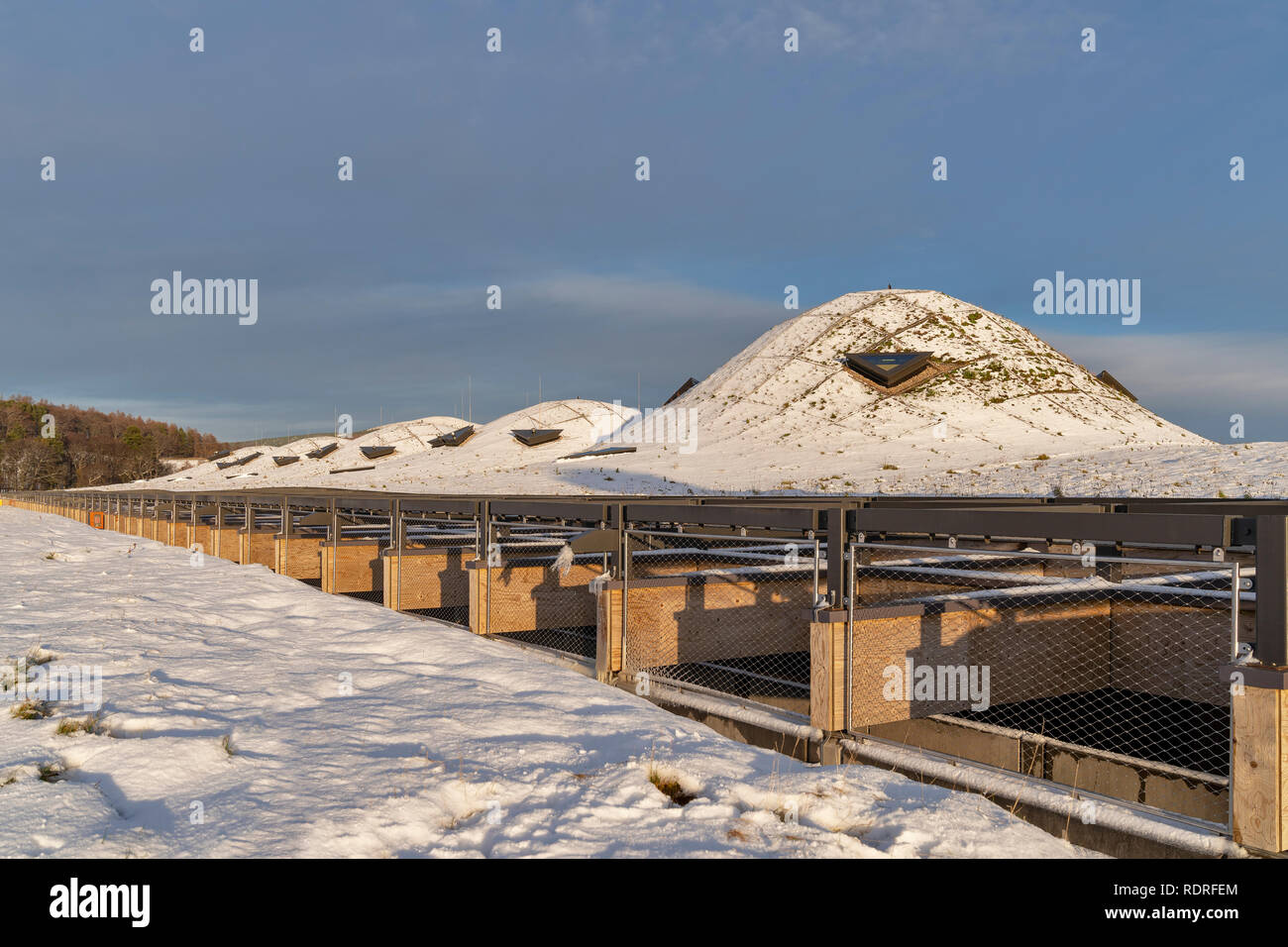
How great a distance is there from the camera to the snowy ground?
505 cm

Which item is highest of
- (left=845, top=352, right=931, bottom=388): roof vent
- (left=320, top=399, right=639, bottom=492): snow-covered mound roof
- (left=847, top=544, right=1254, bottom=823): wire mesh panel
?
(left=845, top=352, right=931, bottom=388): roof vent

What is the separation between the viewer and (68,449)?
175125 millimetres

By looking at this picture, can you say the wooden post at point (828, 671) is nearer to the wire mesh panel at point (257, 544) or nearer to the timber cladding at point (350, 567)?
the timber cladding at point (350, 567)

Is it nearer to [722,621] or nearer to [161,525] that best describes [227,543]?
[161,525]

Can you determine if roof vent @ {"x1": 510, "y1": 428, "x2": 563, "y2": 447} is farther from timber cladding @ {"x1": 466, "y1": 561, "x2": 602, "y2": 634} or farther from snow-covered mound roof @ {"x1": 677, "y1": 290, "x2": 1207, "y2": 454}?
timber cladding @ {"x1": 466, "y1": 561, "x2": 602, "y2": 634}

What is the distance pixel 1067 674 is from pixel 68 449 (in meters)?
207

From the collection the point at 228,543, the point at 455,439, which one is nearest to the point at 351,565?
the point at 228,543

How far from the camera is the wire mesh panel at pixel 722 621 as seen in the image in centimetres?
1298

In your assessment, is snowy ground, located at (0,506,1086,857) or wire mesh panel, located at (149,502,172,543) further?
wire mesh panel, located at (149,502,172,543)

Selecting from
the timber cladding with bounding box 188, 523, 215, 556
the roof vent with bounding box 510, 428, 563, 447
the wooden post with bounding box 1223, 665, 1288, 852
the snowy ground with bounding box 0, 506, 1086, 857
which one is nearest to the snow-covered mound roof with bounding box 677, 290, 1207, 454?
the roof vent with bounding box 510, 428, 563, 447

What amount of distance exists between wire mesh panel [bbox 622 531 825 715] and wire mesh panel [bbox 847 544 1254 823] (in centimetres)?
→ 186

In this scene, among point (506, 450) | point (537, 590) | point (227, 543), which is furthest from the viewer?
point (506, 450)

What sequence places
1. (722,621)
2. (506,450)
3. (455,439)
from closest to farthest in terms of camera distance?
(722,621) → (506,450) → (455,439)

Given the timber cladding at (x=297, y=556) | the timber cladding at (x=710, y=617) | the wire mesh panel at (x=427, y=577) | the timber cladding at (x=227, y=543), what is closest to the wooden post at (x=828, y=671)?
the timber cladding at (x=710, y=617)
